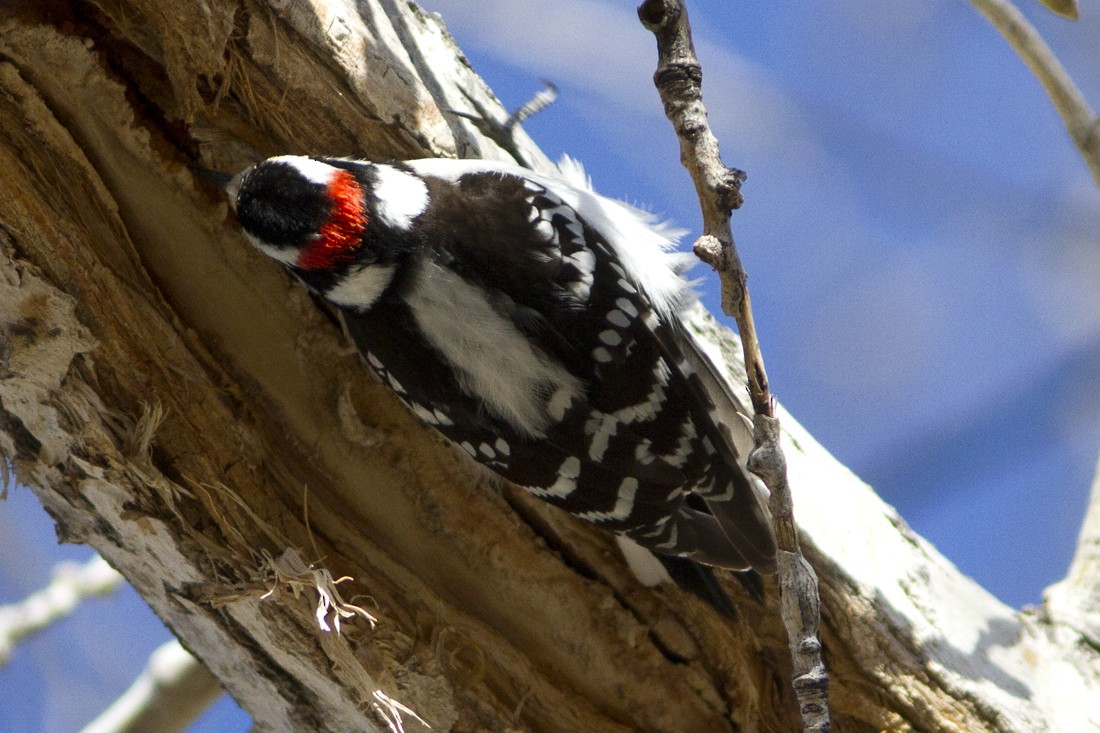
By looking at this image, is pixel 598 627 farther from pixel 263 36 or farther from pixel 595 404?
pixel 263 36

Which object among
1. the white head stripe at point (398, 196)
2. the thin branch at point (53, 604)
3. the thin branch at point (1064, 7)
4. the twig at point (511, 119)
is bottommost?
the thin branch at point (53, 604)

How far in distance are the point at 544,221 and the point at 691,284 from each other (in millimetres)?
Answer: 463

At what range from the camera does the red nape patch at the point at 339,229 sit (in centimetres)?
230

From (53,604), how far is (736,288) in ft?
8.40

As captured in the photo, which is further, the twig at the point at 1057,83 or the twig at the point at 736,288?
the twig at the point at 1057,83

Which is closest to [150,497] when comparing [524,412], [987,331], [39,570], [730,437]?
[524,412]

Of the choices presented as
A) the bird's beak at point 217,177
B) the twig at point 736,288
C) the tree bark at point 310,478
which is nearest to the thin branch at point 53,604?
the tree bark at point 310,478

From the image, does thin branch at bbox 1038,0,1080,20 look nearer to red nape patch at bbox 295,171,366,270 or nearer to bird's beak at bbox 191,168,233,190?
red nape patch at bbox 295,171,366,270

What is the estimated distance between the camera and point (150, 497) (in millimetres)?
2184

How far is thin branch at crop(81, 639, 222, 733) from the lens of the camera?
A: 10.2 ft

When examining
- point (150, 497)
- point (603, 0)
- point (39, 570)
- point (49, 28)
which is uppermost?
point (603, 0)

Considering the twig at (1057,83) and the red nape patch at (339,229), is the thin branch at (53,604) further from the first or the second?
the twig at (1057,83)

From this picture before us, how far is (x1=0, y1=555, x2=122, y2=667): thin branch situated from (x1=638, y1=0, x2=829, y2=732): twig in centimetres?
218

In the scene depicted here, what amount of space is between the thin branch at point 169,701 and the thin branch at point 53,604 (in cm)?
33
